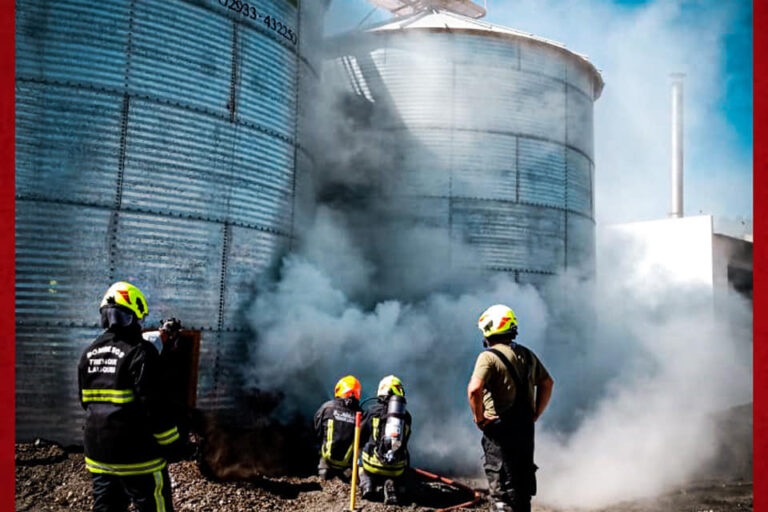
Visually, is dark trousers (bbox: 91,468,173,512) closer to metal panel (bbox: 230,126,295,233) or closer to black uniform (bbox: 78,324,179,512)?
black uniform (bbox: 78,324,179,512)

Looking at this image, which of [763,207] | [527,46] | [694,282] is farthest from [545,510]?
[694,282]

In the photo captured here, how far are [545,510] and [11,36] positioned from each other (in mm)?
6560

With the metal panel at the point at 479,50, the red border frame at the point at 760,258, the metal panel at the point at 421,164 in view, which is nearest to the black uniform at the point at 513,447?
the red border frame at the point at 760,258

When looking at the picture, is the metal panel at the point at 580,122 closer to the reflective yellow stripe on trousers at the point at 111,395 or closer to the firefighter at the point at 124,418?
the firefighter at the point at 124,418

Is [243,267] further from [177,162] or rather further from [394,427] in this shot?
[394,427]

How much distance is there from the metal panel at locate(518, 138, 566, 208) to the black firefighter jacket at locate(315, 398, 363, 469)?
6320mm

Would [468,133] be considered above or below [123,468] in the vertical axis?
above

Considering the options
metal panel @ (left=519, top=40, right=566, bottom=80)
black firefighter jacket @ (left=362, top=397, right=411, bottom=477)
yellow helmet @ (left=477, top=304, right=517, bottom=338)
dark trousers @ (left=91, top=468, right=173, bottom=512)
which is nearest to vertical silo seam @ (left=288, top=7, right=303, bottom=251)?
black firefighter jacket @ (left=362, top=397, right=411, bottom=477)

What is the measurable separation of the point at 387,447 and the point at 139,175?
4.15 m

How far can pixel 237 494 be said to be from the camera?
20.2 ft

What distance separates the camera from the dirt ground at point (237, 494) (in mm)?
5719

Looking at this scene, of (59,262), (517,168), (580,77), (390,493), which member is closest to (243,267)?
(59,262)

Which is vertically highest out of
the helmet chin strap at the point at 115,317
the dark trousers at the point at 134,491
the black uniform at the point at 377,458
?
the helmet chin strap at the point at 115,317

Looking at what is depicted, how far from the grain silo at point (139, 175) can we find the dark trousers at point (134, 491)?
3395mm
